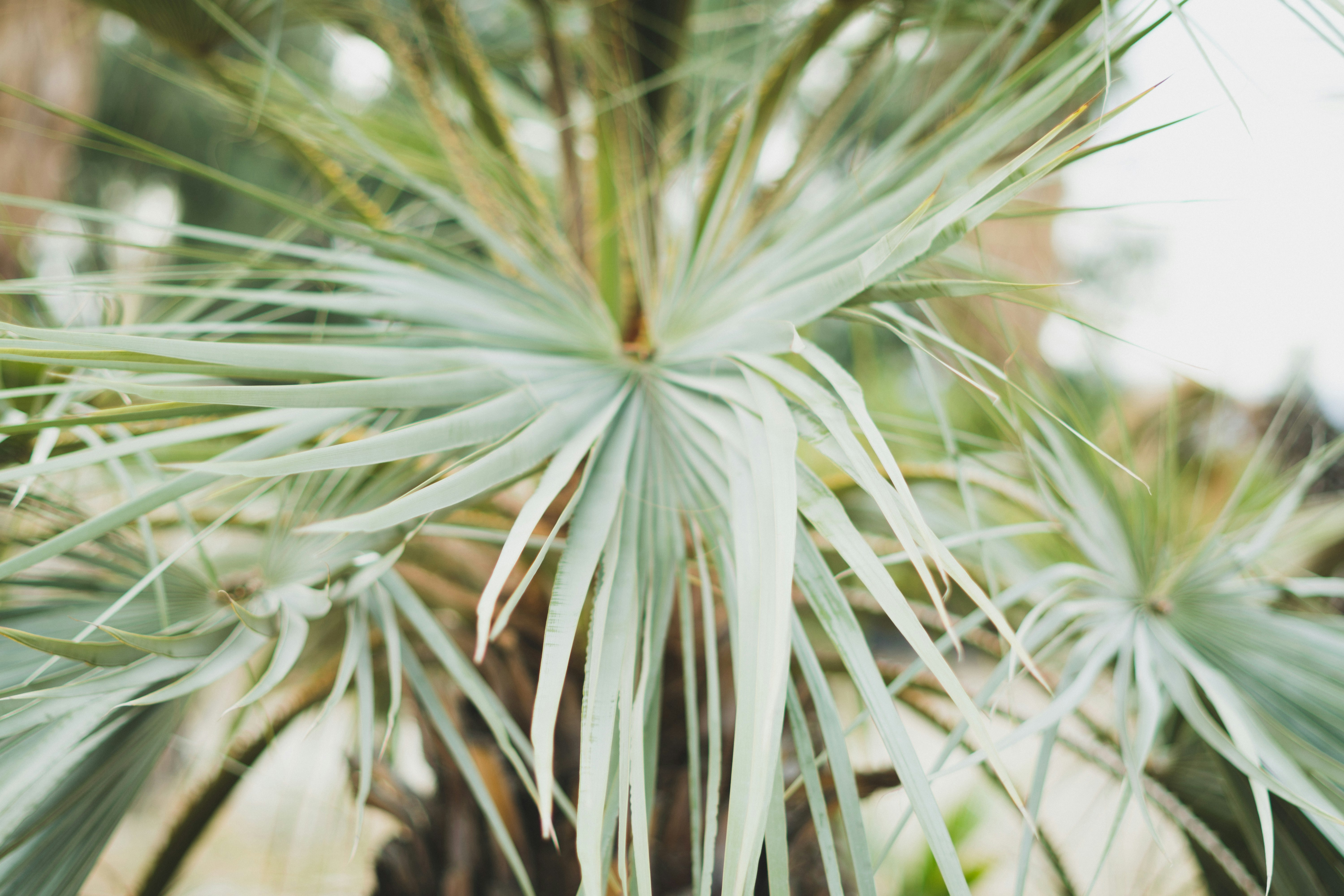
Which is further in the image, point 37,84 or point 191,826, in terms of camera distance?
point 37,84

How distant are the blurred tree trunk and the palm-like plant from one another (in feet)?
3.71

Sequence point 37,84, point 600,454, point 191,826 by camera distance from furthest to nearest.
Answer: point 37,84 → point 191,826 → point 600,454

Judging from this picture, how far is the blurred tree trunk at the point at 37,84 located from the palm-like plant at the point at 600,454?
1.13 m

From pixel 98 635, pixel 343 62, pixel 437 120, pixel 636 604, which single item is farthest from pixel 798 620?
pixel 343 62

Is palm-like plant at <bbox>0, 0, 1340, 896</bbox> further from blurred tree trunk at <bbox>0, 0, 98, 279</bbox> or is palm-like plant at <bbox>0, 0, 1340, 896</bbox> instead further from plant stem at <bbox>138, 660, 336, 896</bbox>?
blurred tree trunk at <bbox>0, 0, 98, 279</bbox>


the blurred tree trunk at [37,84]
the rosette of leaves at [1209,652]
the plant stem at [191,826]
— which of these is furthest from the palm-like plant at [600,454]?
the blurred tree trunk at [37,84]

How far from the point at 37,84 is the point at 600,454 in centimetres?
212

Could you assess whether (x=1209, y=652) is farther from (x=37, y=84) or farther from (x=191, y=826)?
(x=37, y=84)

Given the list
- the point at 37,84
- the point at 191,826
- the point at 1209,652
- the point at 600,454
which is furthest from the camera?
the point at 37,84

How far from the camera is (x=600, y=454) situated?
0.53 meters

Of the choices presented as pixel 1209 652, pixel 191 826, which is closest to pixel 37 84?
pixel 191 826

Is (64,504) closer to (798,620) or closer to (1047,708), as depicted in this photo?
(798,620)

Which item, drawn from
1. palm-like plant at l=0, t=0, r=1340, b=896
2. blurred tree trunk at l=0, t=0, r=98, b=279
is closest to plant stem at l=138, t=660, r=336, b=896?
palm-like plant at l=0, t=0, r=1340, b=896

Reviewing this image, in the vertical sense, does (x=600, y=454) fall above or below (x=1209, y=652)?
above
